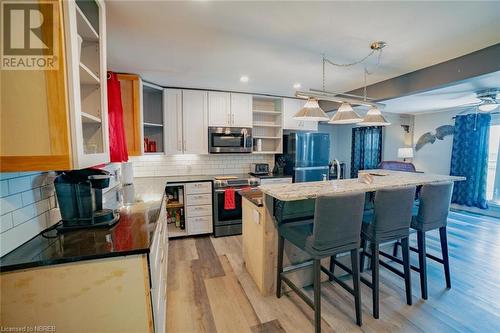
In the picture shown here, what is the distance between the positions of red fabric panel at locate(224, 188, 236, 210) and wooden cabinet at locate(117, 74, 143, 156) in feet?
4.59

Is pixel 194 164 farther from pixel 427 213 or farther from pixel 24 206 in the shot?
pixel 427 213

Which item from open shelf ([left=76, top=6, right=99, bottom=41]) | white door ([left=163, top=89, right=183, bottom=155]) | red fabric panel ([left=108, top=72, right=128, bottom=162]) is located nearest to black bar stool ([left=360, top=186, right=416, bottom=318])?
open shelf ([left=76, top=6, right=99, bottom=41])

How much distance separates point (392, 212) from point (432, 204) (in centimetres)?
56

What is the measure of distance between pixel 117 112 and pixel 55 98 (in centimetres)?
170

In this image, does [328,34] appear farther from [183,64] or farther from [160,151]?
[160,151]

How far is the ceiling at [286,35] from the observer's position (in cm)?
159

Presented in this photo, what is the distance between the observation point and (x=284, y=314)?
192 cm

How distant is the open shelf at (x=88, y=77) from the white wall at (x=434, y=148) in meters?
7.05

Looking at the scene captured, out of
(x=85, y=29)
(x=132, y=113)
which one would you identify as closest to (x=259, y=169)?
(x=132, y=113)

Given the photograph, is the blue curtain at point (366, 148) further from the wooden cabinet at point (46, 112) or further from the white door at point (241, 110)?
Answer: the wooden cabinet at point (46, 112)

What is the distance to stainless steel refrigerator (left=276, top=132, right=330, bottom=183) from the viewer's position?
→ 155 inches

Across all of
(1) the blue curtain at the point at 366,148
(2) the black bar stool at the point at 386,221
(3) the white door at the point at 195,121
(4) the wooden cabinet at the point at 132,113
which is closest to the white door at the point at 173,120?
(3) the white door at the point at 195,121

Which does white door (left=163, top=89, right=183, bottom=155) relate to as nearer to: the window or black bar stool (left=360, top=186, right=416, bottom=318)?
black bar stool (left=360, top=186, right=416, bottom=318)

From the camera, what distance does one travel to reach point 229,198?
3508mm
